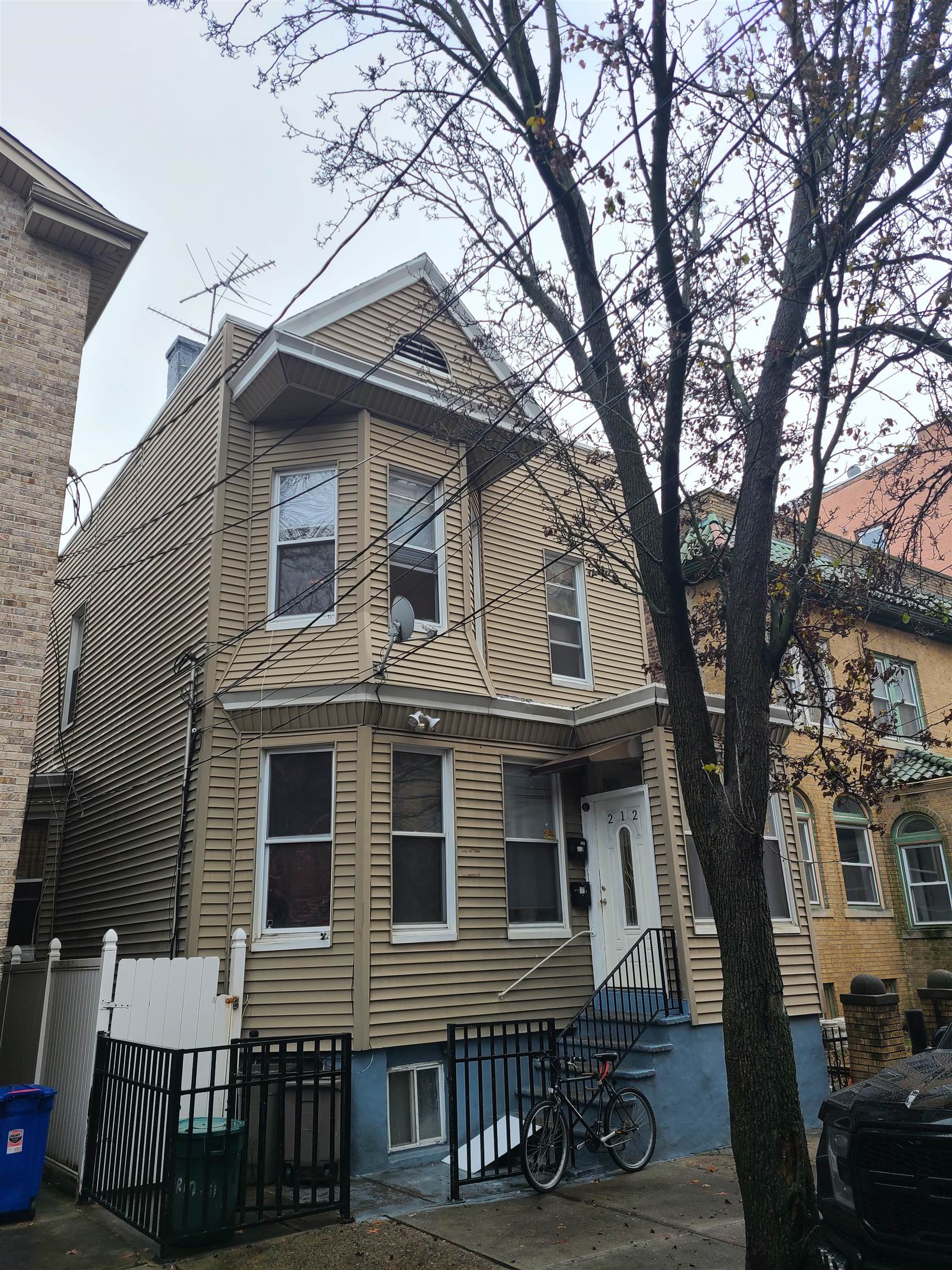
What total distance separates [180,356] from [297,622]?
7234 millimetres

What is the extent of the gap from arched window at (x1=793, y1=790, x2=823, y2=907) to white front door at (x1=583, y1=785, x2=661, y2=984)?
5.56 metres

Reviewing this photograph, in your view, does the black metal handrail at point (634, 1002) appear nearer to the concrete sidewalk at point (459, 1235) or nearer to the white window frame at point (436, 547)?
the concrete sidewalk at point (459, 1235)

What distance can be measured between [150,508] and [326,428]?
360 cm

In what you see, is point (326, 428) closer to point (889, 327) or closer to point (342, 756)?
point (342, 756)

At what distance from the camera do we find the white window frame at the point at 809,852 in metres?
16.1

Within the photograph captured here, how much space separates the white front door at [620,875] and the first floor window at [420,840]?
7.22ft

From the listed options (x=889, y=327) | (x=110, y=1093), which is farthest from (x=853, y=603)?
(x=110, y=1093)

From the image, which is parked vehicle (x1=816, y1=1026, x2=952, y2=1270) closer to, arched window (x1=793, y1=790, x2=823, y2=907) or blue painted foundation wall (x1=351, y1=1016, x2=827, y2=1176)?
blue painted foundation wall (x1=351, y1=1016, x2=827, y2=1176)

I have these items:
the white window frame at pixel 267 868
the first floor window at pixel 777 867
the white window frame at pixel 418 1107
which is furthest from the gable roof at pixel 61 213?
the first floor window at pixel 777 867

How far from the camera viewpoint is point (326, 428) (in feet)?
38.0

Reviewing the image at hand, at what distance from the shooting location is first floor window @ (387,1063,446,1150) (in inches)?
377

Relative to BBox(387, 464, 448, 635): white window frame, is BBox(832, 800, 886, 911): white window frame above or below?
below

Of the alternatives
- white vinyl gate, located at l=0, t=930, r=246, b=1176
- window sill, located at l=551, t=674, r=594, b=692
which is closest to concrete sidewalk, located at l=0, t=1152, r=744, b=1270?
white vinyl gate, located at l=0, t=930, r=246, b=1176

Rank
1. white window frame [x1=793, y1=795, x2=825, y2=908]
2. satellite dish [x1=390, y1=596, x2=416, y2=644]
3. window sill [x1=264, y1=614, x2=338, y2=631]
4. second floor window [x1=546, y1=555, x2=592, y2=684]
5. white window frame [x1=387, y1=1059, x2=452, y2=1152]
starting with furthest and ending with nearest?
white window frame [x1=793, y1=795, x2=825, y2=908], second floor window [x1=546, y1=555, x2=592, y2=684], window sill [x1=264, y1=614, x2=338, y2=631], satellite dish [x1=390, y1=596, x2=416, y2=644], white window frame [x1=387, y1=1059, x2=452, y2=1152]
